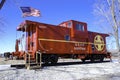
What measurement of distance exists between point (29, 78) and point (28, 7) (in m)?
7.41

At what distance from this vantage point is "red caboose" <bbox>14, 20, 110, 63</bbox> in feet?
54.4

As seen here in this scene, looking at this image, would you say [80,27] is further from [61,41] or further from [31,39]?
[31,39]

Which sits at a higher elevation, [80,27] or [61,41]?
[80,27]

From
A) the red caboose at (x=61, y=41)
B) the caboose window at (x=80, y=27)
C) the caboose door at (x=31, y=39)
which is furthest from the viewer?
the caboose window at (x=80, y=27)

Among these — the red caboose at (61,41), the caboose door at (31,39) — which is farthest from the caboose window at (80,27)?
the caboose door at (31,39)

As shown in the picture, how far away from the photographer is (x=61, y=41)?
18281 millimetres

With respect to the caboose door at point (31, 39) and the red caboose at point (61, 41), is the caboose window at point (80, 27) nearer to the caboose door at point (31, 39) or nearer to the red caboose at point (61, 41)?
the red caboose at point (61, 41)

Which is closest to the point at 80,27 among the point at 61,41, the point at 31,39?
the point at 61,41

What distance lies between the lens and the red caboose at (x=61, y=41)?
653 inches

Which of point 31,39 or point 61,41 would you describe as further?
point 61,41

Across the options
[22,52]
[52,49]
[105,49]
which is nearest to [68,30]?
[52,49]

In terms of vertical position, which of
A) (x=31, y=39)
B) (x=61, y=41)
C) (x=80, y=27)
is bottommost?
(x=61, y=41)

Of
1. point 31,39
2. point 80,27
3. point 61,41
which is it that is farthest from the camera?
point 80,27

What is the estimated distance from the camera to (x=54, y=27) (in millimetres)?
17984
